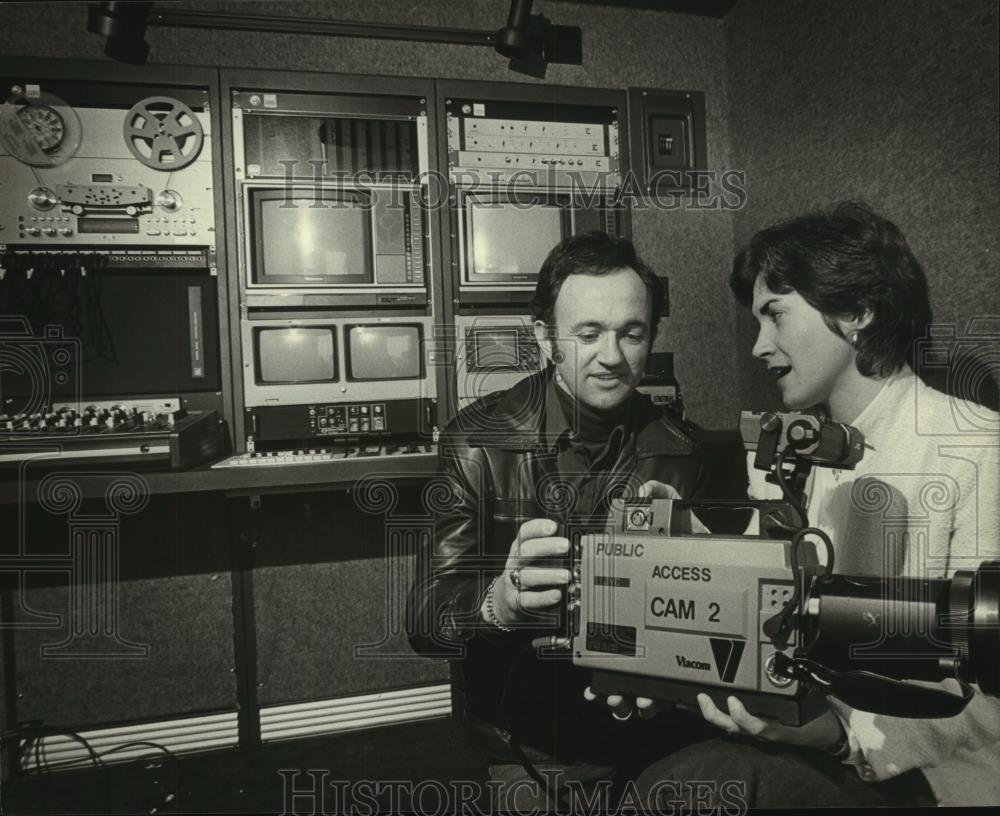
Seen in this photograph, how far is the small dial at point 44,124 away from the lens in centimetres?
138

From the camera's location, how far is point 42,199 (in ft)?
4.53

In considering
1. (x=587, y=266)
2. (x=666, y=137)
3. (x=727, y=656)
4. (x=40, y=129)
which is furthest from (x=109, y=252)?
(x=727, y=656)

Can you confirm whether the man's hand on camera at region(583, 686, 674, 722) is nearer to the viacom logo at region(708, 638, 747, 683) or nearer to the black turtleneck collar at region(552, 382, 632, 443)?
the viacom logo at region(708, 638, 747, 683)

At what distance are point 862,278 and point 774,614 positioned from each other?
2.17ft

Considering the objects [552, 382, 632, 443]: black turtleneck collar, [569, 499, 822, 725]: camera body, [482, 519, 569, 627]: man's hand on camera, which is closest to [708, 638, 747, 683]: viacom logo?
[569, 499, 822, 725]: camera body

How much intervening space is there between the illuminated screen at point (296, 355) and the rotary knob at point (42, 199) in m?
0.53

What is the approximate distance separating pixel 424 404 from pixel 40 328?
93 cm

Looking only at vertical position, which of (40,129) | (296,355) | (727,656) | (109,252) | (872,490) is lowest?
(727,656)

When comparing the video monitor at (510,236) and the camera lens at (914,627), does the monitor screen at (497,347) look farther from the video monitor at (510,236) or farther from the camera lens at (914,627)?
the camera lens at (914,627)

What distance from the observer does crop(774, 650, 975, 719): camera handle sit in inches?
24.2

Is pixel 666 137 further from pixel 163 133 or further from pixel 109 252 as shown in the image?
pixel 109 252

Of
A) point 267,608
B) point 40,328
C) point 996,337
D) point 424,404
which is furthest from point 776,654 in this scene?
point 40,328

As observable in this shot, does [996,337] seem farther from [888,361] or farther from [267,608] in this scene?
[267,608]

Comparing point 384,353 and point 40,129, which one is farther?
point 384,353
